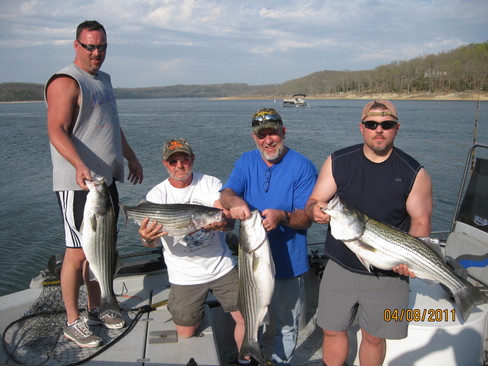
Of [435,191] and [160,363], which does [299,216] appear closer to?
[160,363]

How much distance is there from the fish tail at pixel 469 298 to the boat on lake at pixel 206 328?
0.52 metres

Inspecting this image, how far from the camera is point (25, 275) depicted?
895 cm

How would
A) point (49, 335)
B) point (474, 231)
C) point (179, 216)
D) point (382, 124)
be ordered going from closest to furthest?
1. point (382, 124)
2. point (179, 216)
3. point (49, 335)
4. point (474, 231)

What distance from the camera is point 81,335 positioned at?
3.48m

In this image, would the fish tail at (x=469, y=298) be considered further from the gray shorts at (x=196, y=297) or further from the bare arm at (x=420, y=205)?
the gray shorts at (x=196, y=297)

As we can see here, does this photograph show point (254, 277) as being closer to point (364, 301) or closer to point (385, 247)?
point (364, 301)

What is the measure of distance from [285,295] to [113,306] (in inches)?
58.9

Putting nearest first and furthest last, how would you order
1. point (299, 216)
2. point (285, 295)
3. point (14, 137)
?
point (299, 216) → point (285, 295) → point (14, 137)

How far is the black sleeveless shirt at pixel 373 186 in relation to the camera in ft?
9.89

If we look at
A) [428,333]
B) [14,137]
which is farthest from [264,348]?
[14,137]

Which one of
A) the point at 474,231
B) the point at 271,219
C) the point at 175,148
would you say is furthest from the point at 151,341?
the point at 474,231

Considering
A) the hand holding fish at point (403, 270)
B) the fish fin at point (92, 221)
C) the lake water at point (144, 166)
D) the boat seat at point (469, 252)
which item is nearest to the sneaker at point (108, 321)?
the fish fin at point (92, 221)

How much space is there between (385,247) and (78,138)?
269 cm

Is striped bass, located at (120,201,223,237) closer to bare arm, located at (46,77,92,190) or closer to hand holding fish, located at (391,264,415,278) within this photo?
bare arm, located at (46,77,92,190)
